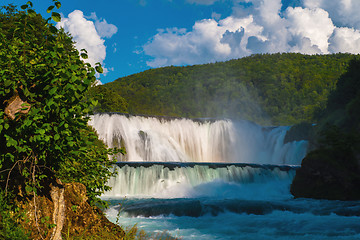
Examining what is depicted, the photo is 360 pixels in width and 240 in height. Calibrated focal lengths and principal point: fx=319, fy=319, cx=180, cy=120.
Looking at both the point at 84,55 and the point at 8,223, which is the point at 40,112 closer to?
the point at 84,55

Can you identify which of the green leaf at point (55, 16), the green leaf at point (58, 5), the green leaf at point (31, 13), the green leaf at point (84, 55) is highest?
the green leaf at point (58, 5)

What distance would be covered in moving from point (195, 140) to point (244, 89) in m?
71.4

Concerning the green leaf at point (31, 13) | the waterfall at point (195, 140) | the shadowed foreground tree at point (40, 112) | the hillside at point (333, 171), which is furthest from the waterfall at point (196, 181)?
the green leaf at point (31, 13)

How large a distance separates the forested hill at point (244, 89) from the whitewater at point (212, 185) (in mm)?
49285

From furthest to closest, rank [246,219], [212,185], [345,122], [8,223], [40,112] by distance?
[345,122] < [212,185] < [246,219] < [8,223] < [40,112]

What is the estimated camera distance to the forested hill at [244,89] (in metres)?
101

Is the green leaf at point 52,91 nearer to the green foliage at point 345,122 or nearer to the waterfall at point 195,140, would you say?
the green foliage at point 345,122

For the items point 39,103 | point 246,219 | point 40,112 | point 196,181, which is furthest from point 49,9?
point 196,181

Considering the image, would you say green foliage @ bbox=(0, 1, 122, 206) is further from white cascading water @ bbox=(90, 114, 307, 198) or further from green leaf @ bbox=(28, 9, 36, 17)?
white cascading water @ bbox=(90, 114, 307, 198)

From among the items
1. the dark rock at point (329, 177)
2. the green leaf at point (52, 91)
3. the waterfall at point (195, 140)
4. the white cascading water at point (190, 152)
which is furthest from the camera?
the waterfall at point (195, 140)

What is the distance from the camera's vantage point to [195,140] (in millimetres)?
43250

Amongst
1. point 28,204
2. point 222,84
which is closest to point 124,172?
point 28,204

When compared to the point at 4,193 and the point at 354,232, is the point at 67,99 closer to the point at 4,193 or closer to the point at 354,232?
the point at 4,193

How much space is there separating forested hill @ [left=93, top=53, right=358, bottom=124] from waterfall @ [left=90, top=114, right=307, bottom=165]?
152ft
